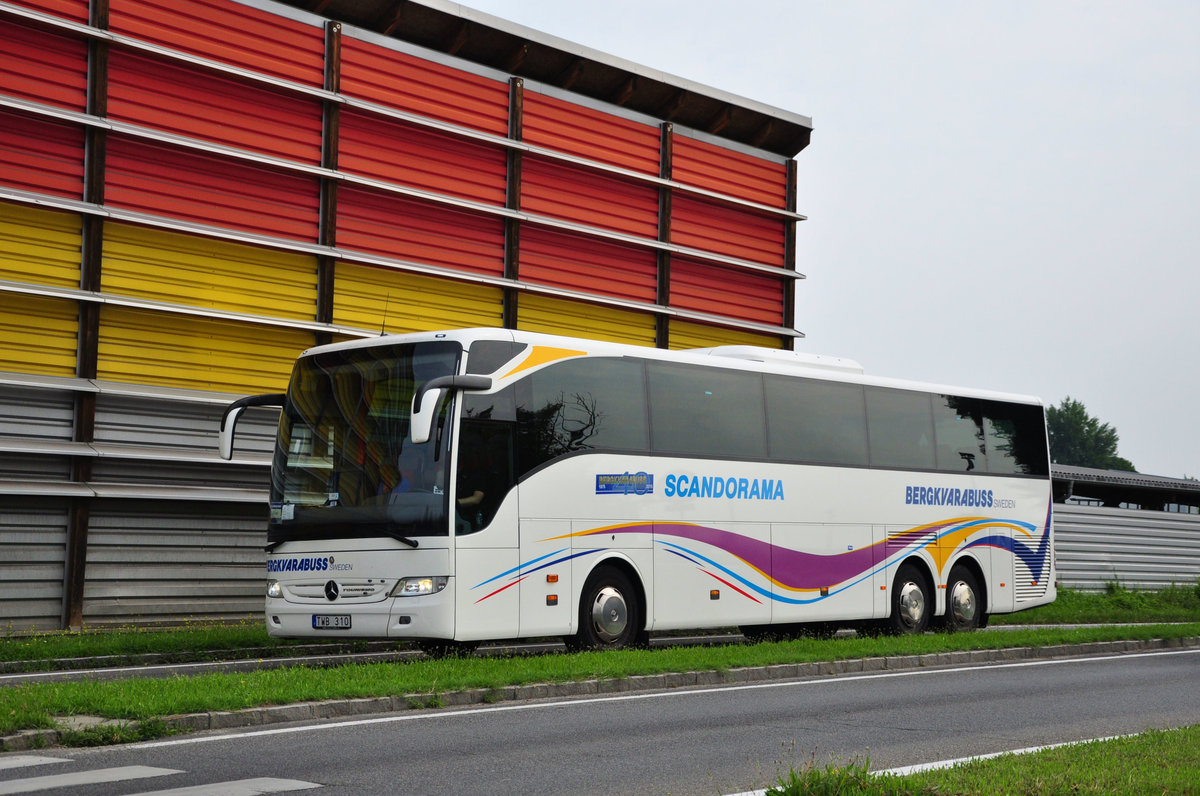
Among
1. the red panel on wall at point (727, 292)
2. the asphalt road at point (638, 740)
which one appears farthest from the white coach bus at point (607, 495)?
the red panel on wall at point (727, 292)

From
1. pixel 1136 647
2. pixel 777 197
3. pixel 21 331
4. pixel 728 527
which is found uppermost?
pixel 777 197

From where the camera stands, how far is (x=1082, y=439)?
134 metres

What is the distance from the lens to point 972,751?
30.1 ft

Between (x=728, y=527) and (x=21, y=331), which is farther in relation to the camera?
(x=21, y=331)

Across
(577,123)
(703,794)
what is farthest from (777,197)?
(703,794)

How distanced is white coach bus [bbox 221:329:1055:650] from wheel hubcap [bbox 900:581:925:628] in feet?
0.09

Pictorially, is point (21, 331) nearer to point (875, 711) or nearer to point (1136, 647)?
point (875, 711)

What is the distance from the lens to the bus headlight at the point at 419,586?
1397 centimetres

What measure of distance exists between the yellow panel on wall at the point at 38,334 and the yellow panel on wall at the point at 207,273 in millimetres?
809

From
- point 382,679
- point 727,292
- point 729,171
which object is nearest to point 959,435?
point 727,292

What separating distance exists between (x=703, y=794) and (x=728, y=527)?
9.85m

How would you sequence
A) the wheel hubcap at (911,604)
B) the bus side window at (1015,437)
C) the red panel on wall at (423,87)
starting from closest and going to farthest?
the wheel hubcap at (911,604)
the bus side window at (1015,437)
the red panel on wall at (423,87)

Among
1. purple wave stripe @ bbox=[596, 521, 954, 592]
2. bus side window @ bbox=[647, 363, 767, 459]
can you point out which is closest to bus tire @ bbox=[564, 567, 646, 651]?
purple wave stripe @ bbox=[596, 521, 954, 592]

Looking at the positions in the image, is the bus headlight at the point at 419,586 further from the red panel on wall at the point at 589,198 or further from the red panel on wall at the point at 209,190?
the red panel on wall at the point at 589,198
